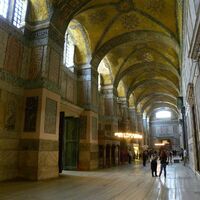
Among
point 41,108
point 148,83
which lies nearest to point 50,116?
point 41,108

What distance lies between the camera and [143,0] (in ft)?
38.0

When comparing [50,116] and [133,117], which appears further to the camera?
[133,117]

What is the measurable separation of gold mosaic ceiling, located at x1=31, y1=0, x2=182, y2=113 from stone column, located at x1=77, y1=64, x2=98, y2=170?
91cm

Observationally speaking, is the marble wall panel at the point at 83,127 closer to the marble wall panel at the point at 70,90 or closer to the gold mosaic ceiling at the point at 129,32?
the marble wall panel at the point at 70,90

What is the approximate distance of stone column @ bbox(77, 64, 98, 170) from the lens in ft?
42.4

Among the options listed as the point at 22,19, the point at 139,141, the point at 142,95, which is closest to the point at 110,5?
the point at 22,19

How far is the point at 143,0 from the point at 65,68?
539 cm

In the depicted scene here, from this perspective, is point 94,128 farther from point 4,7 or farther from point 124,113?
point 124,113

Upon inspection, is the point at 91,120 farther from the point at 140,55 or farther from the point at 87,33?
the point at 140,55

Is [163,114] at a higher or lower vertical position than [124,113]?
higher

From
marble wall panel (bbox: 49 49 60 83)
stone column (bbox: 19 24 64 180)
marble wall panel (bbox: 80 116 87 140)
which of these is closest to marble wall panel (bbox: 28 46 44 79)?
stone column (bbox: 19 24 64 180)

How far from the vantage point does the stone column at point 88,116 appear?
42.4 feet

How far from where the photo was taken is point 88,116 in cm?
1345

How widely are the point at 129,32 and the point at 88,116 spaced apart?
5.80m
